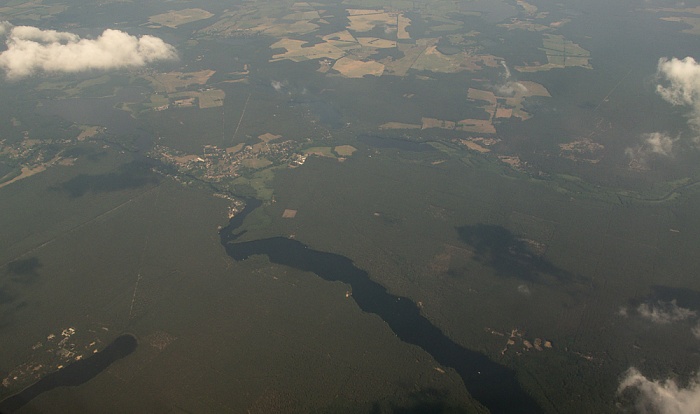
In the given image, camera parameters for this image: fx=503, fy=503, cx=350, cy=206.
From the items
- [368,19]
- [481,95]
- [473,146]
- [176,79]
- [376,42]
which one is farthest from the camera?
[368,19]

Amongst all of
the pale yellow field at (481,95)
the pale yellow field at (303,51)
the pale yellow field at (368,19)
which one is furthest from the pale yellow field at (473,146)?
the pale yellow field at (368,19)

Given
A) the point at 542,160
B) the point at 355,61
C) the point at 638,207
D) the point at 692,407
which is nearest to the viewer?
the point at 692,407

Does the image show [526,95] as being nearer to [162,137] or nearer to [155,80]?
[162,137]

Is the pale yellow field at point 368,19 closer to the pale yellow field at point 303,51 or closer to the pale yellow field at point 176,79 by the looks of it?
the pale yellow field at point 303,51

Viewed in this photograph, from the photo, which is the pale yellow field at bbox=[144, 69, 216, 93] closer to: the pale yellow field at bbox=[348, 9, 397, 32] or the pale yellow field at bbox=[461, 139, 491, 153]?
the pale yellow field at bbox=[348, 9, 397, 32]

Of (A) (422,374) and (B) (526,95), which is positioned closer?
(A) (422,374)

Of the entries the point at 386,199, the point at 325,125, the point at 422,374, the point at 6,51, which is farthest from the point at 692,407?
the point at 6,51

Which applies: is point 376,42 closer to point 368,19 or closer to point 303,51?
point 303,51

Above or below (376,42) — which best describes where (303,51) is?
above

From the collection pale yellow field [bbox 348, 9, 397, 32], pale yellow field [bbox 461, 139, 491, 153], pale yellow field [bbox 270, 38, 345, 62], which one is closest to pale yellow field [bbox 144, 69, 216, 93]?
pale yellow field [bbox 270, 38, 345, 62]

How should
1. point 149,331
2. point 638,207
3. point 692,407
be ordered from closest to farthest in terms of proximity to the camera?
point 692,407
point 149,331
point 638,207

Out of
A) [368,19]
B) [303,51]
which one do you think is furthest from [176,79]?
[368,19]
